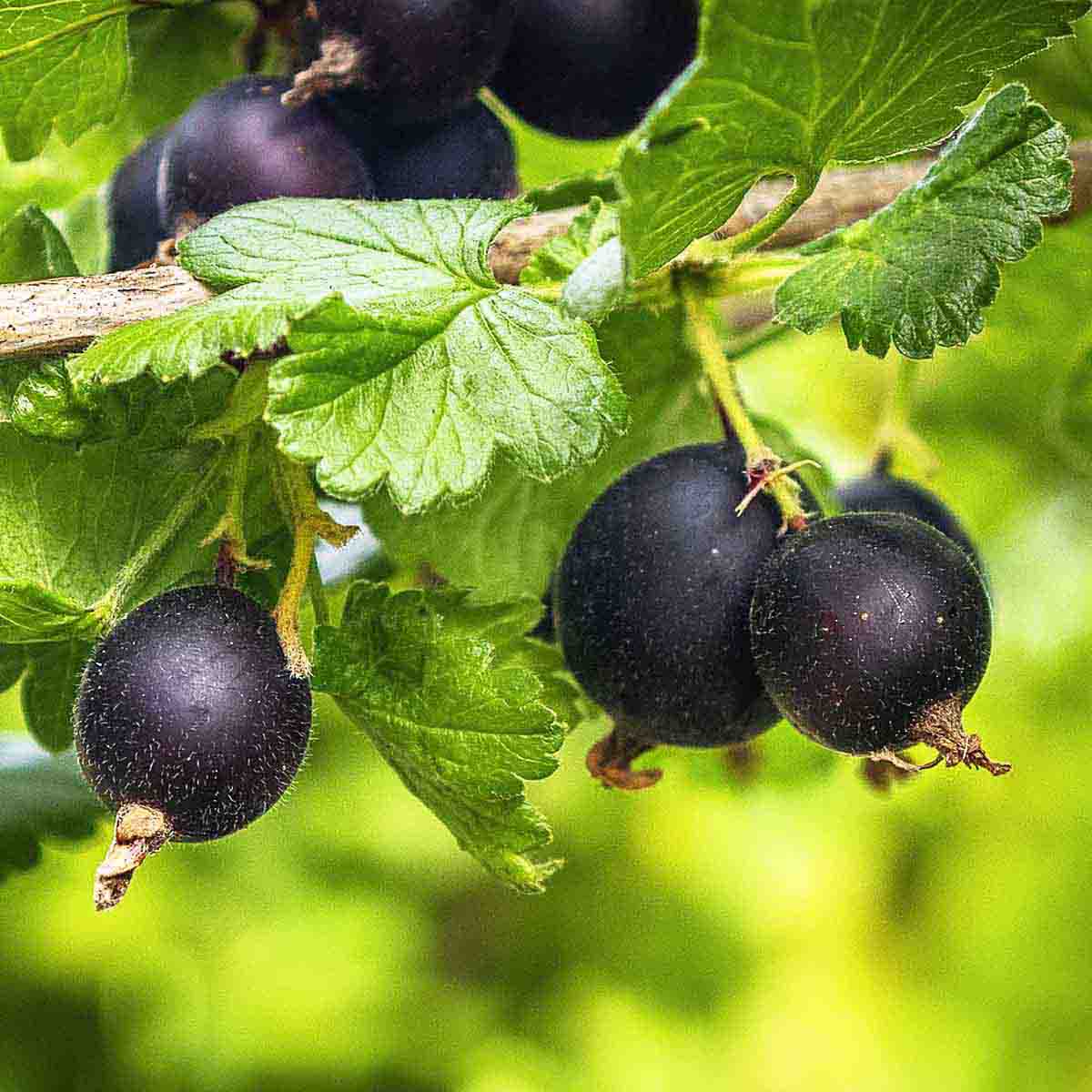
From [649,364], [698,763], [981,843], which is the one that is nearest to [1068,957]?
[981,843]

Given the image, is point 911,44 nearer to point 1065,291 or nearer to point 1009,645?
point 1065,291

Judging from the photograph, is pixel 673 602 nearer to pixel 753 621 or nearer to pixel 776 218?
pixel 753 621

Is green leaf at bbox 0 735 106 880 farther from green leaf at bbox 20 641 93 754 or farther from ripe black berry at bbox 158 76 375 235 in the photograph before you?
ripe black berry at bbox 158 76 375 235

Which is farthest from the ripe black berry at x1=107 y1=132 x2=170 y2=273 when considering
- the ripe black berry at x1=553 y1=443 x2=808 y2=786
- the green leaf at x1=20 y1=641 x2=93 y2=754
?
the ripe black berry at x1=553 y1=443 x2=808 y2=786

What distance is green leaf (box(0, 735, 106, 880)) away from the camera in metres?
0.92

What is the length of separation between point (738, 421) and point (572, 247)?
4.8 inches

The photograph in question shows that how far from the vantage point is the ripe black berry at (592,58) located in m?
0.80

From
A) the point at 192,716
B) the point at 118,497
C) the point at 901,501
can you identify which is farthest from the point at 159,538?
the point at 901,501

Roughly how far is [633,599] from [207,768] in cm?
22

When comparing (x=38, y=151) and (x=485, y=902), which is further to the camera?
(x=485, y=902)

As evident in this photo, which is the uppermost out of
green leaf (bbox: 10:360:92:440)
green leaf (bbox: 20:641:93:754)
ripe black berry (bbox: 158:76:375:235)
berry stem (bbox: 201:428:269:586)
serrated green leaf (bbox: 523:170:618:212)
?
ripe black berry (bbox: 158:76:375:235)

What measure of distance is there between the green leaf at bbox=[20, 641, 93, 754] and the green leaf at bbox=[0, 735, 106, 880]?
0.12 metres

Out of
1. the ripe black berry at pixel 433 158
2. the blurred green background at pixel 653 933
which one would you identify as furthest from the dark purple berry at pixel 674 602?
the blurred green background at pixel 653 933

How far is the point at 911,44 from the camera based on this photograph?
0.54m
